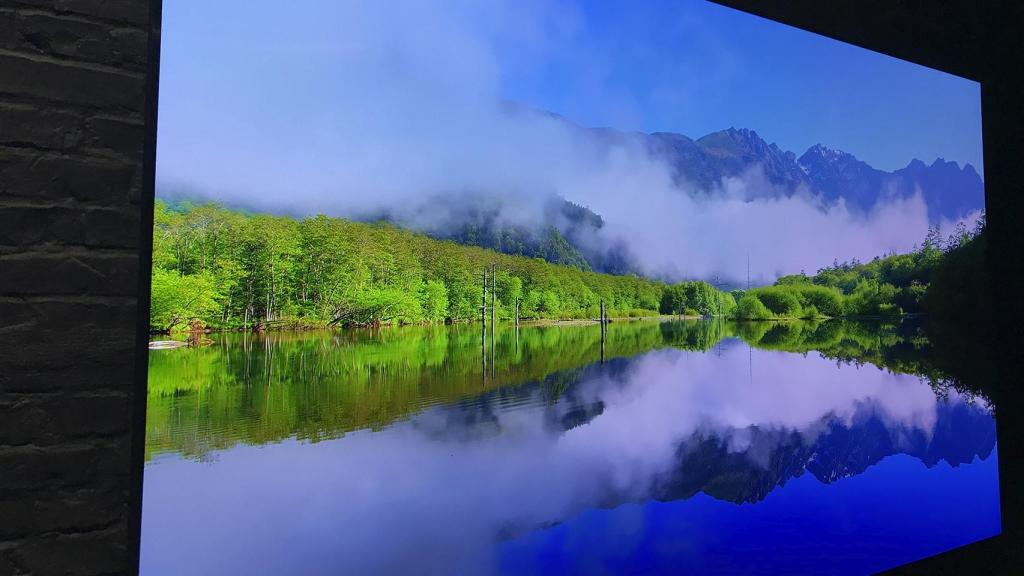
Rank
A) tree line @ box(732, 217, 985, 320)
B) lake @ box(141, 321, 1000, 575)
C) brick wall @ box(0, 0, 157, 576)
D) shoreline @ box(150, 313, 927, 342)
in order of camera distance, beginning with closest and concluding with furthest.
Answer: brick wall @ box(0, 0, 157, 576), shoreline @ box(150, 313, 927, 342), lake @ box(141, 321, 1000, 575), tree line @ box(732, 217, 985, 320)

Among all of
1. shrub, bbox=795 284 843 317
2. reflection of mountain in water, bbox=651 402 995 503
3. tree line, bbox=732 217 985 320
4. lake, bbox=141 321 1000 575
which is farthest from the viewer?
shrub, bbox=795 284 843 317

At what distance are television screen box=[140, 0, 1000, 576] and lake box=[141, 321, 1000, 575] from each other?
0.01m

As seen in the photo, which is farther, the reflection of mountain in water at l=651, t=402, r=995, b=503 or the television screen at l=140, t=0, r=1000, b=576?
the reflection of mountain in water at l=651, t=402, r=995, b=503

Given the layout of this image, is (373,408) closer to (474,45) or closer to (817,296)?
(474,45)

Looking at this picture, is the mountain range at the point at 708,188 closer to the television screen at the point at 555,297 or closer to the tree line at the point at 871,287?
the television screen at the point at 555,297

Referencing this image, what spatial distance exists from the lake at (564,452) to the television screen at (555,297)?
0.01 metres

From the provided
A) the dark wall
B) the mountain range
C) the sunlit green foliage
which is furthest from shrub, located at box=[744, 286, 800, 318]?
the dark wall

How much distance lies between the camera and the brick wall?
0.82 meters

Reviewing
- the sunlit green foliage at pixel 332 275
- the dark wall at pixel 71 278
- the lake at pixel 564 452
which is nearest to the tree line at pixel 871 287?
the lake at pixel 564 452

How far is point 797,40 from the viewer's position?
4.11 meters

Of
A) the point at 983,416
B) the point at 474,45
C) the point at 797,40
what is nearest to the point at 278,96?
the point at 474,45

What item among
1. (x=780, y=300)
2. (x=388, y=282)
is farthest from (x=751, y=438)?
(x=388, y=282)

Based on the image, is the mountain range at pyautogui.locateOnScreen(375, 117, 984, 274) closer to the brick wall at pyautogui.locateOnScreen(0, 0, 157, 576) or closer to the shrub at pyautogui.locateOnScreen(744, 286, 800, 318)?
the shrub at pyautogui.locateOnScreen(744, 286, 800, 318)

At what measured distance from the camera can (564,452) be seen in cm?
301
